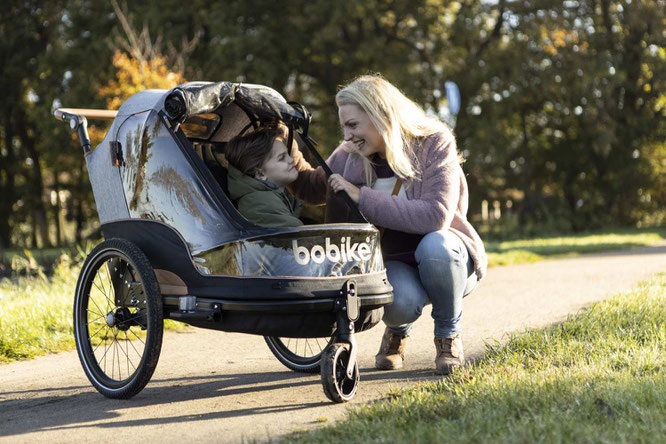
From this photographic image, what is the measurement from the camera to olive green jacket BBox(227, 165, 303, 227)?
3.75m

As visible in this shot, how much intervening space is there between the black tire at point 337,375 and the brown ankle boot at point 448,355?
2.28ft

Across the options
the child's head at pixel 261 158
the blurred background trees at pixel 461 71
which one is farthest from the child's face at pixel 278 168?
the blurred background trees at pixel 461 71

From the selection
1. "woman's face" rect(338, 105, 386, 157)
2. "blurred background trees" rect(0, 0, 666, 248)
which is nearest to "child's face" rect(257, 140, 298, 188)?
"woman's face" rect(338, 105, 386, 157)

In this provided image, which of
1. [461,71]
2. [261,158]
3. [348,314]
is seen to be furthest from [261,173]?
[461,71]

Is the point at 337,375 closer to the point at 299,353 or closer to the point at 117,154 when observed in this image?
the point at 299,353

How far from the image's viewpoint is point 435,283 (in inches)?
164

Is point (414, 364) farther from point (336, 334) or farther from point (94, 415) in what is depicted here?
point (94, 415)

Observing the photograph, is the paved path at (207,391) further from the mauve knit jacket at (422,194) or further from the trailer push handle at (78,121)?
the trailer push handle at (78,121)

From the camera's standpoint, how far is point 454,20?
72.4 feet

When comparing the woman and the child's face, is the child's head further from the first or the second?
the woman

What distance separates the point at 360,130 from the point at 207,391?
1.60 metres

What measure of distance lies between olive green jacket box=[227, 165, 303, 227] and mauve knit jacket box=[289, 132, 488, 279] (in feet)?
1.31

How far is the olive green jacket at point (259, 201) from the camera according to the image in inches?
147

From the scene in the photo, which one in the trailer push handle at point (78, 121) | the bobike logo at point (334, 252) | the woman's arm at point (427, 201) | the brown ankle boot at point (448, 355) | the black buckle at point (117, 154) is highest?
the trailer push handle at point (78, 121)
